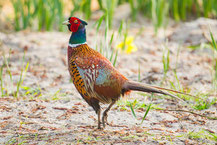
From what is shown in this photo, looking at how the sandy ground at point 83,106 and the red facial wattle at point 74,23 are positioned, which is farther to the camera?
the red facial wattle at point 74,23

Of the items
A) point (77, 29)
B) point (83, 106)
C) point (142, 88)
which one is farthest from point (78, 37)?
point (83, 106)

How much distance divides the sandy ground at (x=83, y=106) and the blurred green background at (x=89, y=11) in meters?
0.52

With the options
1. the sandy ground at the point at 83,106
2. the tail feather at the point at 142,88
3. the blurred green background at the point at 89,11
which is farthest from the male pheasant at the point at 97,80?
the blurred green background at the point at 89,11

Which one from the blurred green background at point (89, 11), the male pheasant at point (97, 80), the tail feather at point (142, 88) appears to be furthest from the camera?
the blurred green background at point (89, 11)

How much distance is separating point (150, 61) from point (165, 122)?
209 cm

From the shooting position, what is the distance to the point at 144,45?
547 cm

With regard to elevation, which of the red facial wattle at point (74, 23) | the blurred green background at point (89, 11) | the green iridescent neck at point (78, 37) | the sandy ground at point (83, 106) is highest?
the blurred green background at point (89, 11)

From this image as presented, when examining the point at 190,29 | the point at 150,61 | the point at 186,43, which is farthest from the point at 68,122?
the point at 190,29

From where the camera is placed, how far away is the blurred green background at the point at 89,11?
18.8 feet

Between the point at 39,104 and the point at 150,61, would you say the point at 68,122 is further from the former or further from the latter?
the point at 150,61

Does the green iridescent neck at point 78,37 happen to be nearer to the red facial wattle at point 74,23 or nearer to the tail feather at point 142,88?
the red facial wattle at point 74,23

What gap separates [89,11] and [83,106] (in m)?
3.47

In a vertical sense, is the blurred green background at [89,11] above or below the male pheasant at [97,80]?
above

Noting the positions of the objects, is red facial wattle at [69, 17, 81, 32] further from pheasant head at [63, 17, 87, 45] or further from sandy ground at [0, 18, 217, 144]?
sandy ground at [0, 18, 217, 144]
